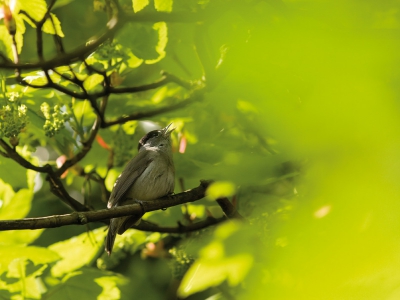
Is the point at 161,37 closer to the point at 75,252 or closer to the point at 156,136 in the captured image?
the point at 75,252

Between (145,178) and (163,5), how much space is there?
255 centimetres

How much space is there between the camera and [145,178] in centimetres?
514

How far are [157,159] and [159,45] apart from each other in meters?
2.09

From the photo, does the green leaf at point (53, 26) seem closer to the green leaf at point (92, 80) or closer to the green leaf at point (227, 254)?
the green leaf at point (92, 80)

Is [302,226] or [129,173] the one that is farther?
[129,173]

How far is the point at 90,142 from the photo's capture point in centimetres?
411

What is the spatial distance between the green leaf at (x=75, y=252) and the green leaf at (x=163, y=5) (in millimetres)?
1851

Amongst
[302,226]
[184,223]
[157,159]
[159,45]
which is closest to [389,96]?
[302,226]

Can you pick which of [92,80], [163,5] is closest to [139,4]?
[163,5]

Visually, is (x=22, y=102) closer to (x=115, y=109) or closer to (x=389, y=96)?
(x=115, y=109)

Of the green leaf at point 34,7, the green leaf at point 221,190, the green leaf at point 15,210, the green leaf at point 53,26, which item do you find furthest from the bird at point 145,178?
the green leaf at point 221,190

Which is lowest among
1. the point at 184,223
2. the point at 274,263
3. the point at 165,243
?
the point at 165,243

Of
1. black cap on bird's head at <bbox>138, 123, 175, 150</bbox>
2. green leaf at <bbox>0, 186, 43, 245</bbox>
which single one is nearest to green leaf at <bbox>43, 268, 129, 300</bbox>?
green leaf at <bbox>0, 186, 43, 245</bbox>

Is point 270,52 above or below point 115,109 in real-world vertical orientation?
above
